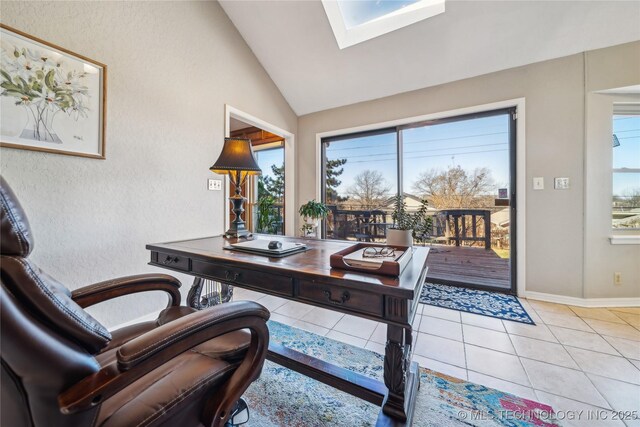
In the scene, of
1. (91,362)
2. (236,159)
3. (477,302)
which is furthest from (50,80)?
(477,302)

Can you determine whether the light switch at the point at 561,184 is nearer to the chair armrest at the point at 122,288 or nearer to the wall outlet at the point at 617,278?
the wall outlet at the point at 617,278

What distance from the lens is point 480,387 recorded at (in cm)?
139

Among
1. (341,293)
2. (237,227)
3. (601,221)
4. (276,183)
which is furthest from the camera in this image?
(276,183)

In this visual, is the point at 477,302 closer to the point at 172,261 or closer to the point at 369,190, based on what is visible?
the point at 369,190

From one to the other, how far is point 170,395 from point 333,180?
3372mm

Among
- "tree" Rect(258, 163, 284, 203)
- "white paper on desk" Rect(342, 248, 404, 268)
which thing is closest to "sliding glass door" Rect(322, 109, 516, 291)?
"tree" Rect(258, 163, 284, 203)

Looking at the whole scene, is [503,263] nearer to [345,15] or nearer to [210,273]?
[210,273]

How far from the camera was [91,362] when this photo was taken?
1.92ft

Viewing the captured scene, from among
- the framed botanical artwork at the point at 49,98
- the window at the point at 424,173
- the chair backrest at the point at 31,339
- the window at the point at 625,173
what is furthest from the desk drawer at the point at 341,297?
the window at the point at 625,173

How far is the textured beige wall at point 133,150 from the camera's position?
1577mm

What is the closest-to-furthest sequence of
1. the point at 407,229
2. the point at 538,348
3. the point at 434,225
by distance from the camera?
the point at 538,348
the point at 407,229
the point at 434,225

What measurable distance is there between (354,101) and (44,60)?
3030 millimetres

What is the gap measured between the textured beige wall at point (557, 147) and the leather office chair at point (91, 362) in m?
3.03

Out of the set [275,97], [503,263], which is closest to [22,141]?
→ [275,97]
